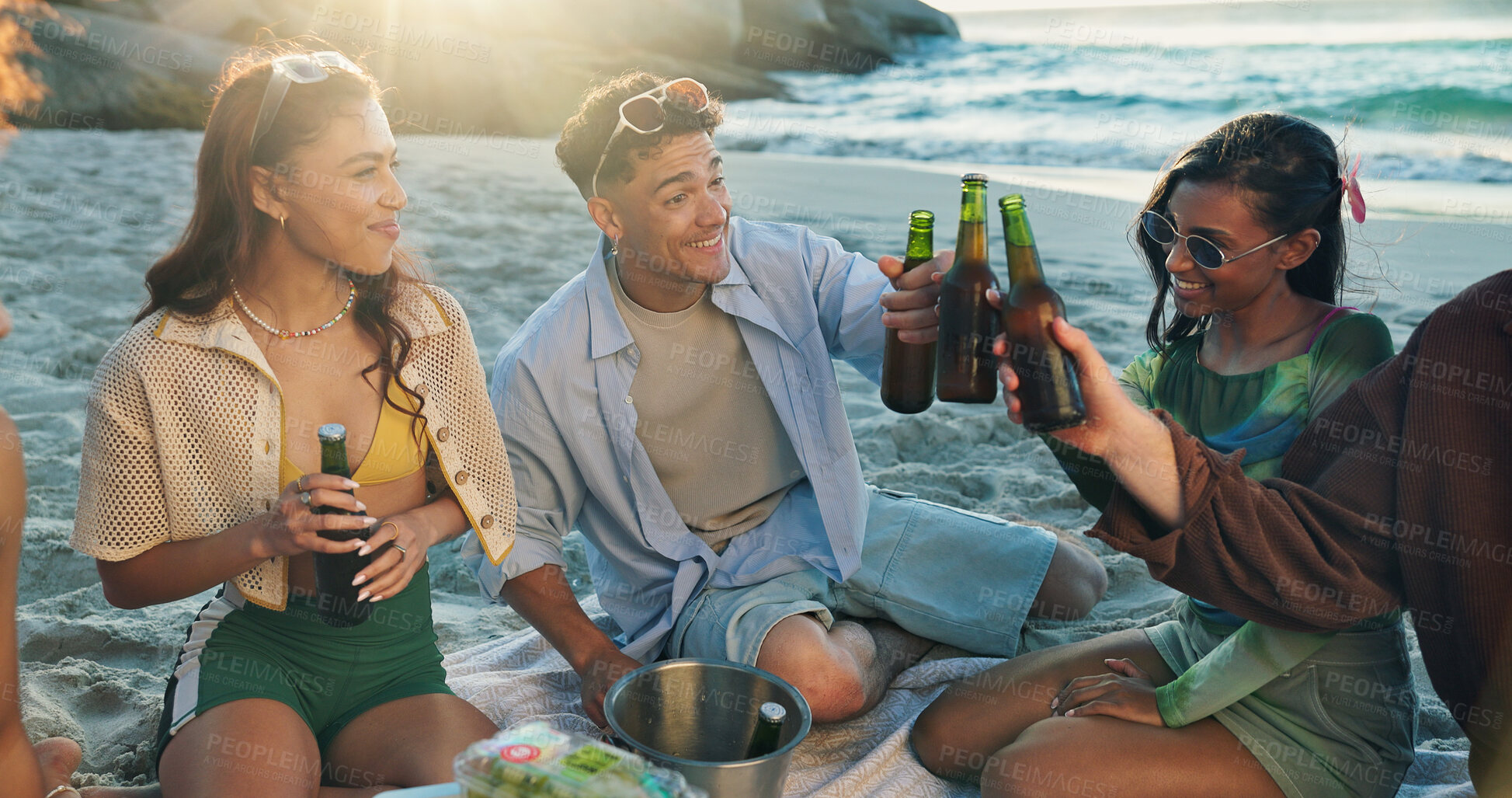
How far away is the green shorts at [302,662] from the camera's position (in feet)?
7.87

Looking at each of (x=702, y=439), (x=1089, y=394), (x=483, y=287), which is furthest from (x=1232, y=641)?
(x=483, y=287)

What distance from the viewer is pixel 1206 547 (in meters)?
2.04

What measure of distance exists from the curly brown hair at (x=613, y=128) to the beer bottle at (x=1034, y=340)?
55.1 inches

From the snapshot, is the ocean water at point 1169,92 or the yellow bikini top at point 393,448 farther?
the ocean water at point 1169,92

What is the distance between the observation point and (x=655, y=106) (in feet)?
10.4

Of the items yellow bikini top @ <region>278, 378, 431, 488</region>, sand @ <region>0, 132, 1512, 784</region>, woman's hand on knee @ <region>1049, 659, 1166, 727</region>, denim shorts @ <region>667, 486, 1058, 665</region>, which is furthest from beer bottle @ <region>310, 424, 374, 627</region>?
woman's hand on knee @ <region>1049, 659, 1166, 727</region>

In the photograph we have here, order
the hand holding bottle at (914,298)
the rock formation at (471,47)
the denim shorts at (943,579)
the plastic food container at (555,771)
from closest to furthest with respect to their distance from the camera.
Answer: the plastic food container at (555,771) < the hand holding bottle at (914,298) < the denim shorts at (943,579) < the rock formation at (471,47)

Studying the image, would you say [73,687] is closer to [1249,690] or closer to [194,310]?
[194,310]

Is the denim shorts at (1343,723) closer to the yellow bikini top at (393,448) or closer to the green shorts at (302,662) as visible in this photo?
the green shorts at (302,662)

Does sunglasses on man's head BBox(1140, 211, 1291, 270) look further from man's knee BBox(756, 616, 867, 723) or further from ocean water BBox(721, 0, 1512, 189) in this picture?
ocean water BBox(721, 0, 1512, 189)

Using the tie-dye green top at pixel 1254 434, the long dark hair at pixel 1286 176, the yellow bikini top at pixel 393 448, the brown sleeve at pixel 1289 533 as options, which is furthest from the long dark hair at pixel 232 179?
the long dark hair at pixel 1286 176

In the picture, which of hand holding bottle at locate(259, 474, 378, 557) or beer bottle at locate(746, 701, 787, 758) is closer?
beer bottle at locate(746, 701, 787, 758)

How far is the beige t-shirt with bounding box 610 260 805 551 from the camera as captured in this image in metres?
3.29

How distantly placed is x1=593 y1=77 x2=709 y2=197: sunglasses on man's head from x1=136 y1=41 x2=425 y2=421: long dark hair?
0.86m
